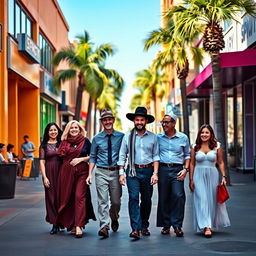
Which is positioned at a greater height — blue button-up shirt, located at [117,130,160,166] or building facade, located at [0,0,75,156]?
building facade, located at [0,0,75,156]

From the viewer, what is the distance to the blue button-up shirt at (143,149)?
30.0 feet

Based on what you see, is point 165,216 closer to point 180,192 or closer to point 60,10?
point 180,192

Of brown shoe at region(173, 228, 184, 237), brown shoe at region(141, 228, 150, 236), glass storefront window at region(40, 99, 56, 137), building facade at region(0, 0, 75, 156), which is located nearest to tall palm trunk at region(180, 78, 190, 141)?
building facade at region(0, 0, 75, 156)

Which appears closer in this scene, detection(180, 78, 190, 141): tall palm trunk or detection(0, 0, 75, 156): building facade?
detection(0, 0, 75, 156): building facade

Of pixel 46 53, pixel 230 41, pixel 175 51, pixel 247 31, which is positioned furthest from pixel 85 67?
pixel 247 31

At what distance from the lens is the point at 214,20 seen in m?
19.0

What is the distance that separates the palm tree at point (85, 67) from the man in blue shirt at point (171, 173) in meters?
27.4

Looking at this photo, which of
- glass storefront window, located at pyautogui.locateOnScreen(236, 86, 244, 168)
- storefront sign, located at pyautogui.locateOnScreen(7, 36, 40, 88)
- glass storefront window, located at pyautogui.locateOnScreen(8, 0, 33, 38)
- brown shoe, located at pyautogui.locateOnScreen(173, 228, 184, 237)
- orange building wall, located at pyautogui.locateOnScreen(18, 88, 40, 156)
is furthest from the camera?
orange building wall, located at pyautogui.locateOnScreen(18, 88, 40, 156)

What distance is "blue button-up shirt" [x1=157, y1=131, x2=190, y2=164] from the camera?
9.31 m

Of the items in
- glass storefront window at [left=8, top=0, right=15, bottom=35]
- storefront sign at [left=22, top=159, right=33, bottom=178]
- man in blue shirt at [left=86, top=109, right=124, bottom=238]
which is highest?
glass storefront window at [left=8, top=0, right=15, bottom=35]

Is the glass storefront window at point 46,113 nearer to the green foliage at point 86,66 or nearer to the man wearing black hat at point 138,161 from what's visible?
the green foliage at point 86,66

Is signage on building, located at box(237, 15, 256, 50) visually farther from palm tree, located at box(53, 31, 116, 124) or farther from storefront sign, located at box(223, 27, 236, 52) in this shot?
palm tree, located at box(53, 31, 116, 124)

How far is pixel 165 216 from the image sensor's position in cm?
940

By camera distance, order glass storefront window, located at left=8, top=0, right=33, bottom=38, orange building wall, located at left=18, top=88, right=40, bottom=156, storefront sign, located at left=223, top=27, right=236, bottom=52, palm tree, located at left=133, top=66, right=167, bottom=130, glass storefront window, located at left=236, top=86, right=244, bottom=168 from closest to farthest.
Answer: glass storefront window, located at left=8, top=0, right=33, bottom=38 → storefront sign, located at left=223, top=27, right=236, bottom=52 → glass storefront window, located at left=236, top=86, right=244, bottom=168 → orange building wall, located at left=18, top=88, right=40, bottom=156 → palm tree, located at left=133, top=66, right=167, bottom=130
